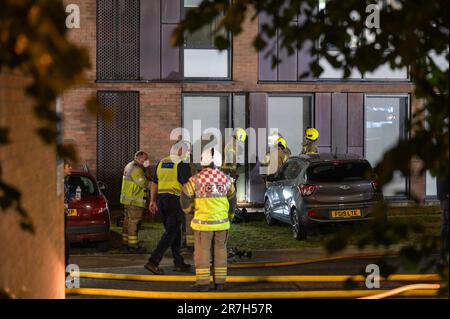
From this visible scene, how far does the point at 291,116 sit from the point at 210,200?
33.3 feet

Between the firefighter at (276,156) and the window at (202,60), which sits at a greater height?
the window at (202,60)

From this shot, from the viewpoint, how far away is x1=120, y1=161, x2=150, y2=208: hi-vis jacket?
14.1 meters

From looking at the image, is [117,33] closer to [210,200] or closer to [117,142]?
[117,142]

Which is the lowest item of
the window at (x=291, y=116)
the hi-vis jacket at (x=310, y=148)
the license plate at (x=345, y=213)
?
the license plate at (x=345, y=213)

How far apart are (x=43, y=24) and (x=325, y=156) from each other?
12.8 metres

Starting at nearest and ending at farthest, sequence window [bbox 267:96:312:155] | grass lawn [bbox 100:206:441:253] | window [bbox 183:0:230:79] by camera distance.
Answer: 1. grass lawn [bbox 100:206:441:253]
2. window [bbox 183:0:230:79]
3. window [bbox 267:96:312:155]

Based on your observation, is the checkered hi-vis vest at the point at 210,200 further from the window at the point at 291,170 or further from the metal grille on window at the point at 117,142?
the metal grille on window at the point at 117,142

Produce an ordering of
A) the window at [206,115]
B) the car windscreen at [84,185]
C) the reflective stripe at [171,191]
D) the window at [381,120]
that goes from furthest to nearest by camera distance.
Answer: the window at [381,120], the window at [206,115], the car windscreen at [84,185], the reflective stripe at [171,191]

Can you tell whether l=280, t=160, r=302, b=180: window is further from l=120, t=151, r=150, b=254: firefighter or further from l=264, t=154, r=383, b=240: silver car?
l=120, t=151, r=150, b=254: firefighter

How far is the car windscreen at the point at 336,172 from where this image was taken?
15320 millimetres

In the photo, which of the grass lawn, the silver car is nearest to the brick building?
the grass lawn

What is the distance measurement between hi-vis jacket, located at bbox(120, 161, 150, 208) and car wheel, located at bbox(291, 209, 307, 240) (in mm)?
3008

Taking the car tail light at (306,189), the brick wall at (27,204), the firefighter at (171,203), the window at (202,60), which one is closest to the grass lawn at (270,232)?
the car tail light at (306,189)

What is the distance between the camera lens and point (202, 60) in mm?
19734
